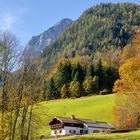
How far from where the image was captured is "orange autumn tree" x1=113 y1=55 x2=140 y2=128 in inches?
2680

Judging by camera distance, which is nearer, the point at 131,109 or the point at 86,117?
the point at 131,109

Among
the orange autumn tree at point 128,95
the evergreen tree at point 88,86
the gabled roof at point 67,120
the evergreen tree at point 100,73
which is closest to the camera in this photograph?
the orange autumn tree at point 128,95

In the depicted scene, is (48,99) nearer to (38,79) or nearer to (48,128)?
(48,128)

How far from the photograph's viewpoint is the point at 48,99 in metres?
140

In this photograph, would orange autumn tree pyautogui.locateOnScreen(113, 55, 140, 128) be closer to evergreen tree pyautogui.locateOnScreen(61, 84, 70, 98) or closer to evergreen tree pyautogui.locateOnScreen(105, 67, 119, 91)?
evergreen tree pyautogui.locateOnScreen(61, 84, 70, 98)

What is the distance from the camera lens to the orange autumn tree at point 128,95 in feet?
223

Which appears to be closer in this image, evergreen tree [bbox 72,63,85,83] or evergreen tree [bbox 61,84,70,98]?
evergreen tree [bbox 61,84,70,98]

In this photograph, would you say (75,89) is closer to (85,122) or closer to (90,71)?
(90,71)

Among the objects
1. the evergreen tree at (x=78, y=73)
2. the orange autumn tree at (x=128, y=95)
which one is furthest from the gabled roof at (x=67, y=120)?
the evergreen tree at (x=78, y=73)

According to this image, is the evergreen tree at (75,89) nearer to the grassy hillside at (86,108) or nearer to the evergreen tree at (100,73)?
the evergreen tree at (100,73)

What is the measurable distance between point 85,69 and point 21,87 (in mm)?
118766

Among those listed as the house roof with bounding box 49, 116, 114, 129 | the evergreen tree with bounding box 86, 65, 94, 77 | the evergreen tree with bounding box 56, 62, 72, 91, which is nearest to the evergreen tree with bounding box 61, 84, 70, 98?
the evergreen tree with bounding box 56, 62, 72, 91

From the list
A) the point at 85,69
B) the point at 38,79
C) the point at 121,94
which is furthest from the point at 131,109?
the point at 85,69

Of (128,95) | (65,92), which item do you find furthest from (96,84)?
(128,95)
